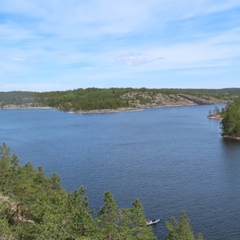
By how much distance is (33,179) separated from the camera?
144ft

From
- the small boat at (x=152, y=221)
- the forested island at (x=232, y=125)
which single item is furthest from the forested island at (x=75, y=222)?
the forested island at (x=232, y=125)

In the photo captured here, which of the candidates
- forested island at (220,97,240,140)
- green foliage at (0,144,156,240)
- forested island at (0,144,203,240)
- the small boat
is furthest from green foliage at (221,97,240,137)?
green foliage at (0,144,156,240)

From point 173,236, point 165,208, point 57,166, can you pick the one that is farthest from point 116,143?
point 173,236

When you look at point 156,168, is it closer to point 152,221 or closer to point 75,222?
point 152,221

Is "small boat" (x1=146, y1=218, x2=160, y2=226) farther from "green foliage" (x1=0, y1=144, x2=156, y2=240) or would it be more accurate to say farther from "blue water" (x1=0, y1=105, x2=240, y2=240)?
"green foliage" (x1=0, y1=144, x2=156, y2=240)

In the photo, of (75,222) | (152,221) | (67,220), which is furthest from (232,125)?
(75,222)

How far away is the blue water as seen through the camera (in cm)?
5047

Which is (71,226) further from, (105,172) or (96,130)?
(96,130)

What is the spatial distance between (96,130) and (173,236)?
110130 millimetres

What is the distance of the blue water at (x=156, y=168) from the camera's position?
50469 mm

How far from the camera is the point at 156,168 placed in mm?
73500

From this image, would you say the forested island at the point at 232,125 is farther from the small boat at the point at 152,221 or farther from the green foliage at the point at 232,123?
the small boat at the point at 152,221

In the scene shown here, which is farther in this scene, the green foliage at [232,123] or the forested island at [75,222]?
the green foliage at [232,123]

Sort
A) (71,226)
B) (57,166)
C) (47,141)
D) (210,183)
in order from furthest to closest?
1. (47,141)
2. (57,166)
3. (210,183)
4. (71,226)
